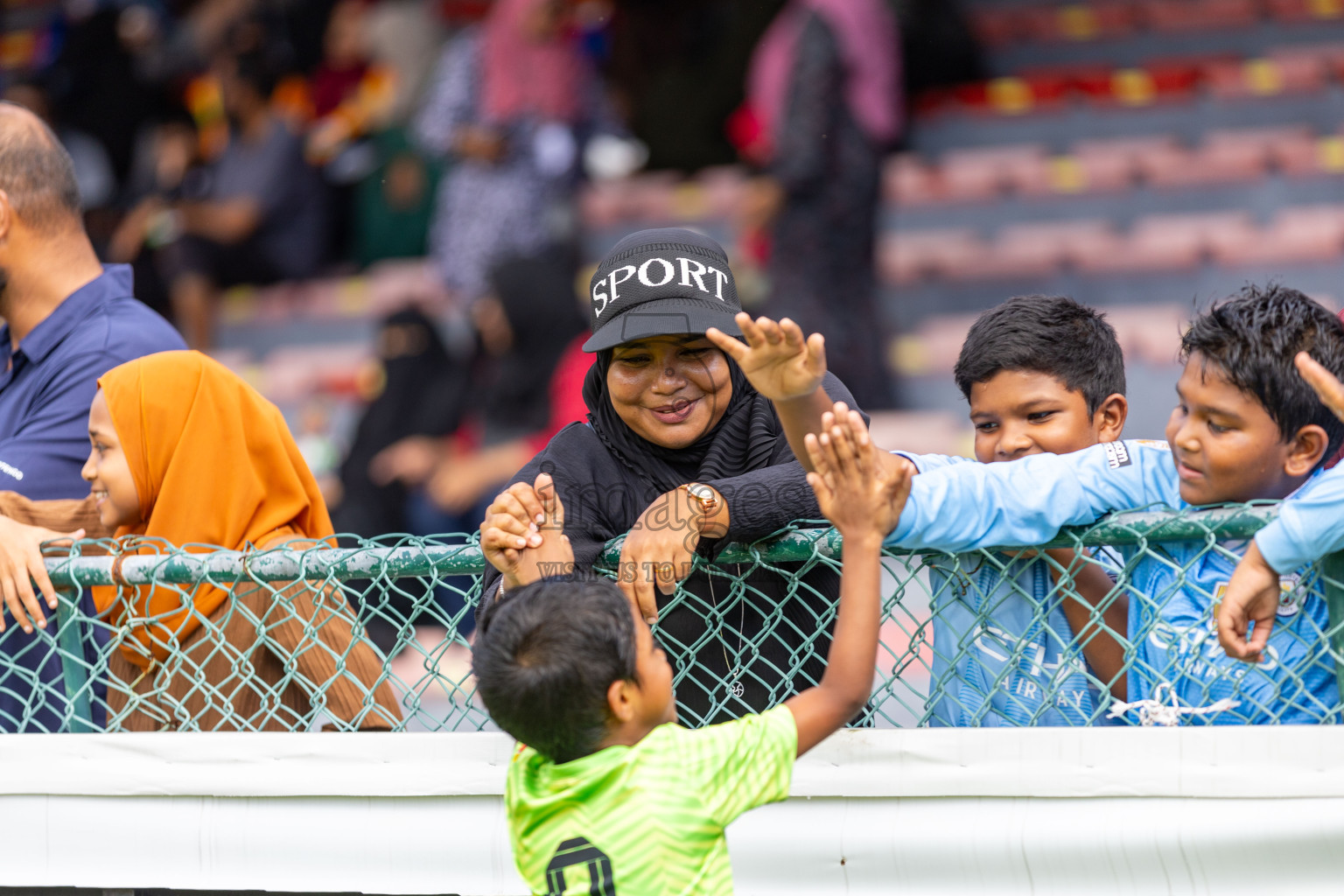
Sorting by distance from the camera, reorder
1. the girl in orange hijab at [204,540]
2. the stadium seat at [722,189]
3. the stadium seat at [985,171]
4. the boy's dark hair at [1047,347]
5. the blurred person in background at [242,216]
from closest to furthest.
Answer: the boy's dark hair at [1047,347]
the girl in orange hijab at [204,540]
the stadium seat at [985,171]
the stadium seat at [722,189]
the blurred person in background at [242,216]

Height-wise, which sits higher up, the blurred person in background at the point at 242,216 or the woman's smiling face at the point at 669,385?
the blurred person in background at the point at 242,216

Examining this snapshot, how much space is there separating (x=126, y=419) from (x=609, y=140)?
4.81 meters

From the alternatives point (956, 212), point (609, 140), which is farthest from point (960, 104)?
point (609, 140)

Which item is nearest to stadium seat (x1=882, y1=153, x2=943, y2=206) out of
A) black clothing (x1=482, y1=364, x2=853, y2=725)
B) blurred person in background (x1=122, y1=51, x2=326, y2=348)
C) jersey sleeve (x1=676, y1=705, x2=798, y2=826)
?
blurred person in background (x1=122, y1=51, x2=326, y2=348)

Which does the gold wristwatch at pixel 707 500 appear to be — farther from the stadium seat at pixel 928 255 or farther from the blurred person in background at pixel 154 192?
the blurred person in background at pixel 154 192

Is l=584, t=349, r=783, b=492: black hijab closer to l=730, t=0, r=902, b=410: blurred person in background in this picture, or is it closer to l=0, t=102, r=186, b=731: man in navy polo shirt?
l=0, t=102, r=186, b=731: man in navy polo shirt

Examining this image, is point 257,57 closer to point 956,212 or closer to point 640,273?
point 956,212

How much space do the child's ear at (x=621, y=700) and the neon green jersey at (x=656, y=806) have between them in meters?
0.04

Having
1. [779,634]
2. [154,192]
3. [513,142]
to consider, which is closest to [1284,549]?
[779,634]

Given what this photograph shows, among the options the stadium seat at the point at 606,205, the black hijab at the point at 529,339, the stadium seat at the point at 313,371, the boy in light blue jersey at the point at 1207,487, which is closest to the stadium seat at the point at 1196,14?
the stadium seat at the point at 606,205

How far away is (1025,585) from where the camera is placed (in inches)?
80.8

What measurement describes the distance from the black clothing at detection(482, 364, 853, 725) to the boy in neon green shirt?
275mm

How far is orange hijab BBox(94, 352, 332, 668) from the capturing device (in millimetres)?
2576

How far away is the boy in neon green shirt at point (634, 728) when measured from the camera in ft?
5.53
